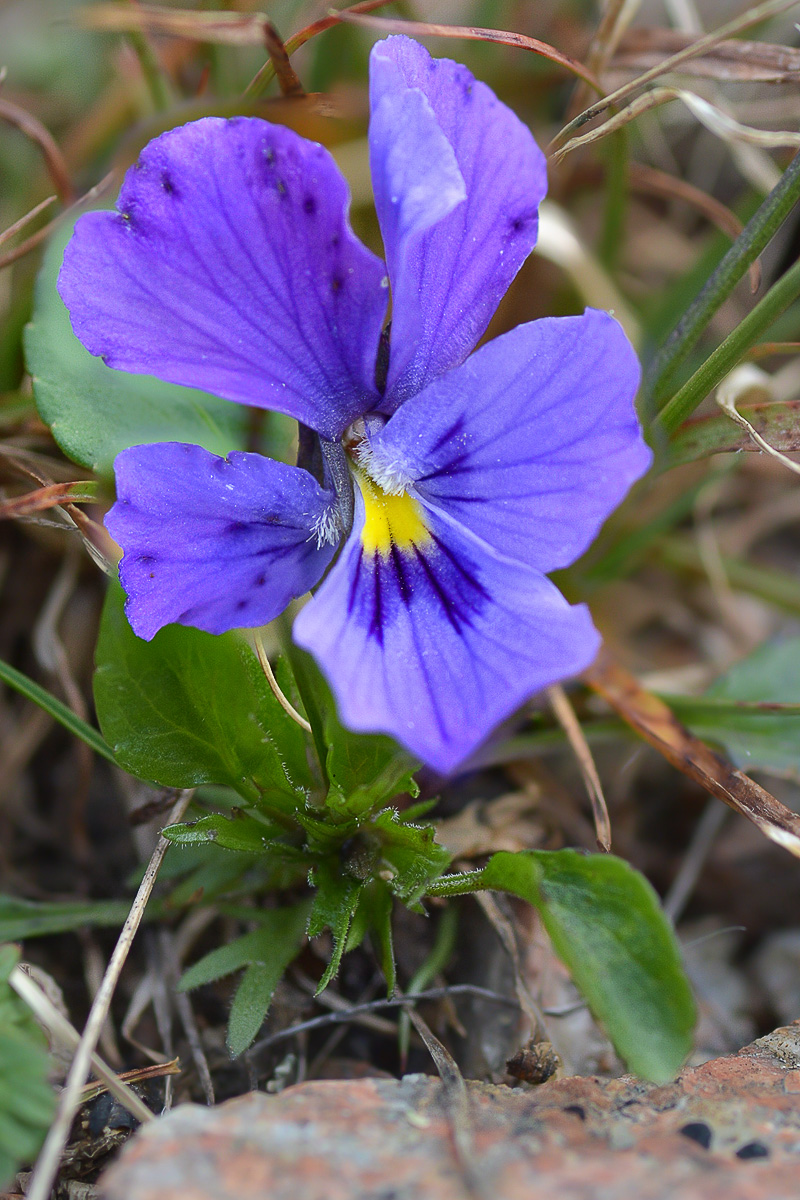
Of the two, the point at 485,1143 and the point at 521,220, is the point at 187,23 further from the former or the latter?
the point at 485,1143

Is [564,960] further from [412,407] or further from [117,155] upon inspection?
[117,155]

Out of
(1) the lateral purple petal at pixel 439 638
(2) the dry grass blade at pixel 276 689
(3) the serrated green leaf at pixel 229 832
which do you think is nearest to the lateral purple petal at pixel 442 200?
(1) the lateral purple petal at pixel 439 638

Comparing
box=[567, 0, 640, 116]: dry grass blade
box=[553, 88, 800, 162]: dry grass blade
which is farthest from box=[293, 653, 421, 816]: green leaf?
box=[567, 0, 640, 116]: dry grass blade

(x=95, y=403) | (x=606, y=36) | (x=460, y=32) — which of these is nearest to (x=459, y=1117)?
(x=95, y=403)

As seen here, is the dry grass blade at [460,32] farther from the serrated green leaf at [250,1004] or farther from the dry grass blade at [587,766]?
the serrated green leaf at [250,1004]

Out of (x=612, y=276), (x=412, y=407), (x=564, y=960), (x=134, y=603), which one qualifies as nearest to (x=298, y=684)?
(x=134, y=603)

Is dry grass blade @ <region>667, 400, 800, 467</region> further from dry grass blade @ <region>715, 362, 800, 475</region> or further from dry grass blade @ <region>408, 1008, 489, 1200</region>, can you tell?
dry grass blade @ <region>408, 1008, 489, 1200</region>

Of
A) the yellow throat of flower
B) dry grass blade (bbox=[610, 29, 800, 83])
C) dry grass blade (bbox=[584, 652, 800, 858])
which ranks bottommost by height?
dry grass blade (bbox=[584, 652, 800, 858])
